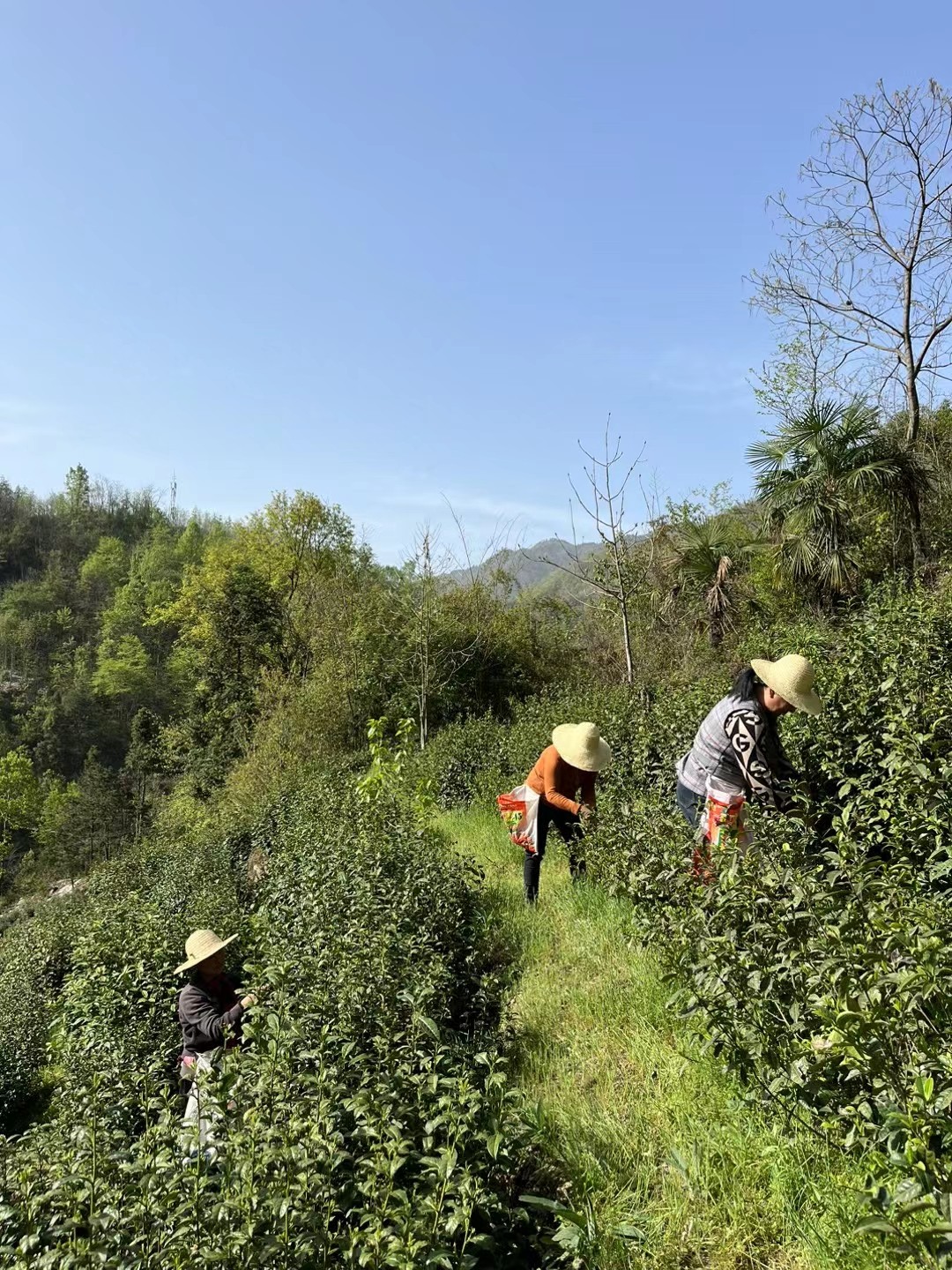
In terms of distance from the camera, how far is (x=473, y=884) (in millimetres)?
6207

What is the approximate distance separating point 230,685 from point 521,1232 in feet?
95.1

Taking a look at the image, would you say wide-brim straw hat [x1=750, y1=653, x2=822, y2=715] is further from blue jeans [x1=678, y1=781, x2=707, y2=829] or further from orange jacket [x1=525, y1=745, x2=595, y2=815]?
orange jacket [x1=525, y1=745, x2=595, y2=815]

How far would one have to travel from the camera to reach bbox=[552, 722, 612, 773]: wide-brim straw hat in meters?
5.60

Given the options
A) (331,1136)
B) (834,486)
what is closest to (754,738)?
(331,1136)

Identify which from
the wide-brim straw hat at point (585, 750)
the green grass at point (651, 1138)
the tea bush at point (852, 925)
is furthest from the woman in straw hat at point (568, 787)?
the green grass at point (651, 1138)

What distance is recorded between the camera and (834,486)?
35.0 feet

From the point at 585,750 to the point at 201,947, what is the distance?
3.01 m

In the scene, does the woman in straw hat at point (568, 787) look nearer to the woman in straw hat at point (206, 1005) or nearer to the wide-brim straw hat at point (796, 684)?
the wide-brim straw hat at point (796, 684)

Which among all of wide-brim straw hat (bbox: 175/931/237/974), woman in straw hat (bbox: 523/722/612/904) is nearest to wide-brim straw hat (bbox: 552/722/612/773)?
woman in straw hat (bbox: 523/722/612/904)

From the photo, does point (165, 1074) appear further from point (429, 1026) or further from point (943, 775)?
point (943, 775)

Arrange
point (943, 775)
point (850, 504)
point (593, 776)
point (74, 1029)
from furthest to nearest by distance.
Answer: point (850, 504) → point (74, 1029) → point (593, 776) → point (943, 775)

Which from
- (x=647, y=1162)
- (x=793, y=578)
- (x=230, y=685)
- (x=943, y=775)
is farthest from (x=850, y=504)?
(x=230, y=685)

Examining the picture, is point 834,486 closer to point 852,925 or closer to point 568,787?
point 568,787

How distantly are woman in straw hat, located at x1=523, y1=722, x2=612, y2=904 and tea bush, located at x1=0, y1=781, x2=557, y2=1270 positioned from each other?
783 mm
